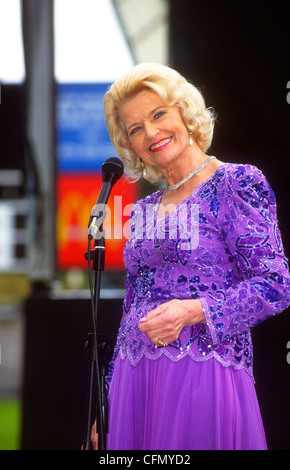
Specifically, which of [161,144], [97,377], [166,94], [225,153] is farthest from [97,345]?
[225,153]

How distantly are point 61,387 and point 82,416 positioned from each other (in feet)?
0.54

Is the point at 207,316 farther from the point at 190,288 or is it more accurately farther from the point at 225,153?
the point at 225,153

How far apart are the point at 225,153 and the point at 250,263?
3.48 feet

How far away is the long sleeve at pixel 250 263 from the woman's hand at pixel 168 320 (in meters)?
0.05

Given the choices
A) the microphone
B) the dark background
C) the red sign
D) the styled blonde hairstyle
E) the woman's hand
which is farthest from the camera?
the red sign

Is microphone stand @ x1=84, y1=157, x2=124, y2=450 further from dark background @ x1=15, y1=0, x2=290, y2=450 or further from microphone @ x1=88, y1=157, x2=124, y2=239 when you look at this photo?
dark background @ x1=15, y1=0, x2=290, y2=450

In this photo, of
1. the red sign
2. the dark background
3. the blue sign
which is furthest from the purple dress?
the blue sign

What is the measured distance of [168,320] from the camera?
3.97 ft

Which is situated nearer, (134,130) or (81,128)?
(134,130)

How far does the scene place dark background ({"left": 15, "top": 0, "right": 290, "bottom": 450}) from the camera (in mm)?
2137

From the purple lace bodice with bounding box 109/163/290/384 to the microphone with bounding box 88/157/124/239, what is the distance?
0.47ft

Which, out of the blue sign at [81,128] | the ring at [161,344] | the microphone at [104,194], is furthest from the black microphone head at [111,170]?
the blue sign at [81,128]

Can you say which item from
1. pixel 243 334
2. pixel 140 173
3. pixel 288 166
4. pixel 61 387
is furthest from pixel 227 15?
pixel 61 387

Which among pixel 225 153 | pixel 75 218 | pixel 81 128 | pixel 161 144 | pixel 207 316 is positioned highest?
pixel 81 128
